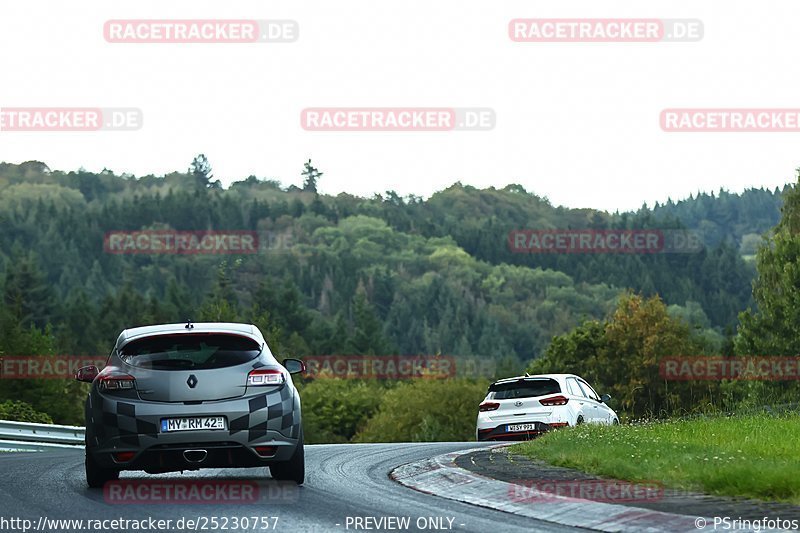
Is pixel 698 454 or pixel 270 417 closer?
pixel 270 417

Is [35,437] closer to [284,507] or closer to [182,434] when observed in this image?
[182,434]

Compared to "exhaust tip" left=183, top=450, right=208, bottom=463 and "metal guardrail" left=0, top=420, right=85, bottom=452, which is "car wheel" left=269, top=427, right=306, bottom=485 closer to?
"exhaust tip" left=183, top=450, right=208, bottom=463

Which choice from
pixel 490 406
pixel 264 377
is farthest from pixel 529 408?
pixel 264 377

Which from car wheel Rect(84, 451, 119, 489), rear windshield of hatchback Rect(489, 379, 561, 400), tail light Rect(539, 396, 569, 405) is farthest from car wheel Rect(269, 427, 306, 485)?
rear windshield of hatchback Rect(489, 379, 561, 400)

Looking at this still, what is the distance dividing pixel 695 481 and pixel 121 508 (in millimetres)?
4931

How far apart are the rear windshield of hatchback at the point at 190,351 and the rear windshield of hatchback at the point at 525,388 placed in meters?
13.7

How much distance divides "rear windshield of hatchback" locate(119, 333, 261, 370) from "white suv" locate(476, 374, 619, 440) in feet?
44.1

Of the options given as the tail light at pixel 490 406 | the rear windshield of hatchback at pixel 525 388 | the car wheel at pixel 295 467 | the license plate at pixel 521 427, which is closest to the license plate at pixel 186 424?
the car wheel at pixel 295 467

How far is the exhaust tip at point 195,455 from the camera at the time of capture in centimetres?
1180

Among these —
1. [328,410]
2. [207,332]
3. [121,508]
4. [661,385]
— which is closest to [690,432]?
[207,332]

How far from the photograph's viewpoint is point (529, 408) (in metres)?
25.2

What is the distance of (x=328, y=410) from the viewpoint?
423 ft

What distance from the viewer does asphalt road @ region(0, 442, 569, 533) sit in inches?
359

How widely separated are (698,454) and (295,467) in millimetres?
4154
